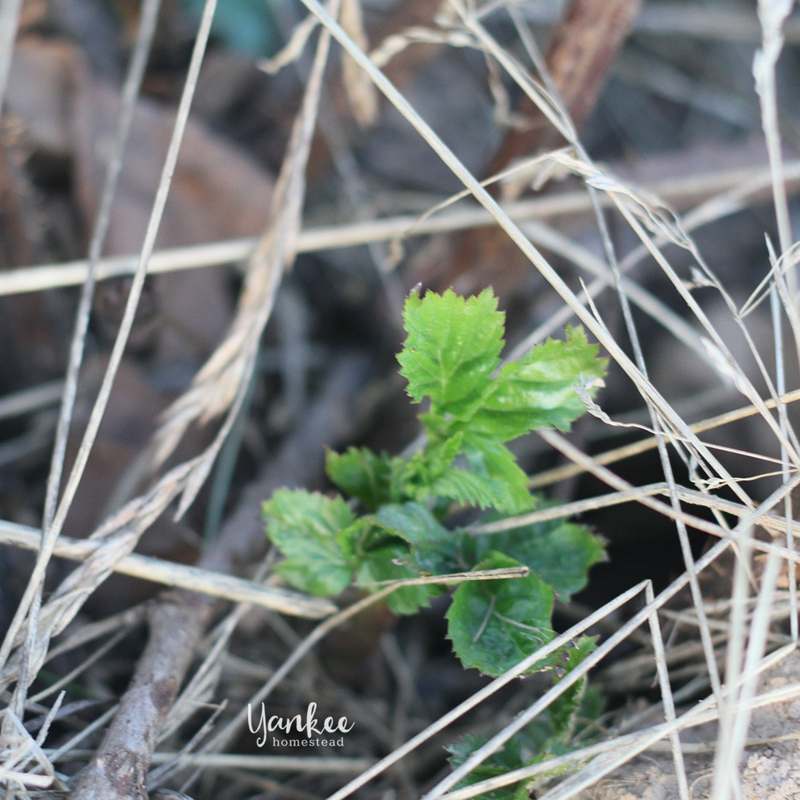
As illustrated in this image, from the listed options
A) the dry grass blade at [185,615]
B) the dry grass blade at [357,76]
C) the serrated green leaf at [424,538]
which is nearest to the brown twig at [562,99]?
the dry grass blade at [357,76]

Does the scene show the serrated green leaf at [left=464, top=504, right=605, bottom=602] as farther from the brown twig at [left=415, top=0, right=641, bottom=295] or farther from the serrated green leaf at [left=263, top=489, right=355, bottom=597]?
the brown twig at [left=415, top=0, right=641, bottom=295]

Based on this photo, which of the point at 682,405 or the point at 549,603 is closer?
the point at 549,603

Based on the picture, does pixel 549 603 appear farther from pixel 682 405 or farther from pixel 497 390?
pixel 682 405

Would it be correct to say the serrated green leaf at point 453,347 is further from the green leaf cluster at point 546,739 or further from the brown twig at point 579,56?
the brown twig at point 579,56

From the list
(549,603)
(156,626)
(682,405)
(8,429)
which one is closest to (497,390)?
(549,603)

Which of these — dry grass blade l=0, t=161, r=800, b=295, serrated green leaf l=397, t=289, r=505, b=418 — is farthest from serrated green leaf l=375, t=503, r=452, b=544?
dry grass blade l=0, t=161, r=800, b=295

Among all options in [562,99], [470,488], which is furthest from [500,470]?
[562,99]

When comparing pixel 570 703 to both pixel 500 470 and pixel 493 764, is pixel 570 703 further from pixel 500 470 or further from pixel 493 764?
pixel 500 470
